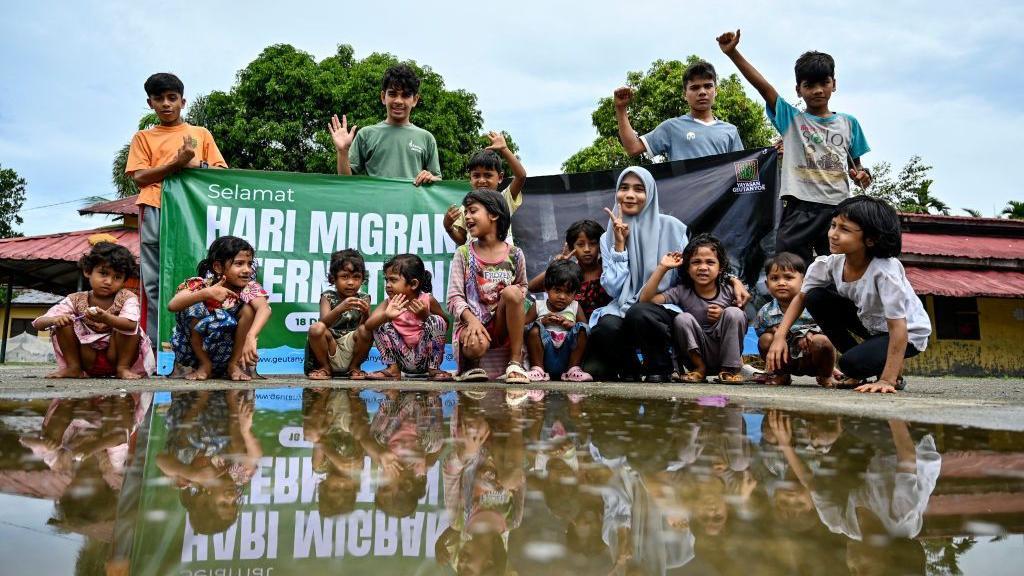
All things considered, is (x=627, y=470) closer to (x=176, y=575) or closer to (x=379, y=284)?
(x=176, y=575)

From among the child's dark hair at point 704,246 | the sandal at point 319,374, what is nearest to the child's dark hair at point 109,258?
the sandal at point 319,374

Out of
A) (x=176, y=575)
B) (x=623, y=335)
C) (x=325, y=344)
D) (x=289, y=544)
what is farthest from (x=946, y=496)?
(x=325, y=344)

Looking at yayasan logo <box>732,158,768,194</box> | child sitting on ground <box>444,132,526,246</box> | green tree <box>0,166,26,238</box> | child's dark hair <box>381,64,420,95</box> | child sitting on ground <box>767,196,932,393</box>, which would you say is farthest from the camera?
green tree <box>0,166,26,238</box>

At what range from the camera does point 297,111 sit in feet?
53.0

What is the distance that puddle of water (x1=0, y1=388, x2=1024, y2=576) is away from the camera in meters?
0.72

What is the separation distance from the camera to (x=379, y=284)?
191 inches

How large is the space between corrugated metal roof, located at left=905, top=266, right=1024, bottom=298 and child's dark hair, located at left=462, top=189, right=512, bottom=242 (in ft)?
31.7

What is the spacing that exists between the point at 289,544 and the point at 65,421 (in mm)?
1244

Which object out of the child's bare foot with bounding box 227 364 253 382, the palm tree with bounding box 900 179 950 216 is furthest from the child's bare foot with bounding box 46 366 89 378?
the palm tree with bounding box 900 179 950 216

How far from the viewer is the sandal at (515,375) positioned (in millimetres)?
3621

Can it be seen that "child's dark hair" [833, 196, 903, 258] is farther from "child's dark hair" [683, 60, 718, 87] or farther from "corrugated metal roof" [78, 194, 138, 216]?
"corrugated metal roof" [78, 194, 138, 216]

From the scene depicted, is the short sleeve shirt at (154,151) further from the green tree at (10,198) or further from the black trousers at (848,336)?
the green tree at (10,198)

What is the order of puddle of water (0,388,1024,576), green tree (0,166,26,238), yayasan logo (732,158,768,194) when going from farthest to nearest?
green tree (0,166,26,238) < yayasan logo (732,158,768,194) < puddle of water (0,388,1024,576)

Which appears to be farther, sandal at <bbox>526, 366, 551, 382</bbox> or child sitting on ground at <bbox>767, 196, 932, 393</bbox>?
sandal at <bbox>526, 366, 551, 382</bbox>
